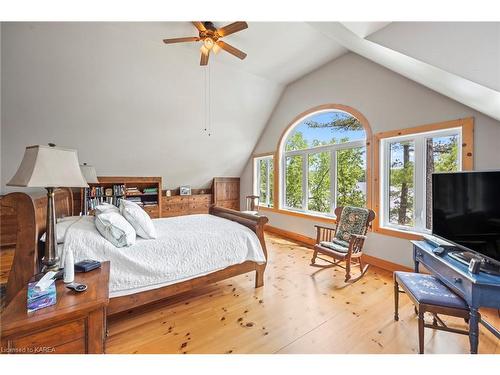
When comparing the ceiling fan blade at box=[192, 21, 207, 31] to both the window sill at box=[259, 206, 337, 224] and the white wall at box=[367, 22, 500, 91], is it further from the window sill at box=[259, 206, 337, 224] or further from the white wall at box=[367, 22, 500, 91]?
the window sill at box=[259, 206, 337, 224]

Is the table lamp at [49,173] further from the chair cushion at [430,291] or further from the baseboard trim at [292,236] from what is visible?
the baseboard trim at [292,236]

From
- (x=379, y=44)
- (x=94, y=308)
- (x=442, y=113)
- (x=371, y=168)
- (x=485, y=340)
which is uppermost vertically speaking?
(x=379, y=44)

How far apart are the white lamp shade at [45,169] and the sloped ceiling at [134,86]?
2.18 m

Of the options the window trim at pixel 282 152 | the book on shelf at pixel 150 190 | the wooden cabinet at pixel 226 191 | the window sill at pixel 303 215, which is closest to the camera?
the window trim at pixel 282 152

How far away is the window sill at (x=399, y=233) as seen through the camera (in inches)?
103

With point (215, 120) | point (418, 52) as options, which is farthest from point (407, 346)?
point (215, 120)

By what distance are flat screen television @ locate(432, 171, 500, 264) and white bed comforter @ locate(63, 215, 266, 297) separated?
1736 mm

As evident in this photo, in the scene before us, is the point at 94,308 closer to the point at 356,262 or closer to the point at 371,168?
the point at 356,262

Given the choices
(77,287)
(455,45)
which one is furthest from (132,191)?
(455,45)

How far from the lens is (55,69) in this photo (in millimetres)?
2848

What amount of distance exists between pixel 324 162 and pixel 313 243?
1.55 metres

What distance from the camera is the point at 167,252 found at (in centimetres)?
189

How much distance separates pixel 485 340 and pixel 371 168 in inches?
81.4

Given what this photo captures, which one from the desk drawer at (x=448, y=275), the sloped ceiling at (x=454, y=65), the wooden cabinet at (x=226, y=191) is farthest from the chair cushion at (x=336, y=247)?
the wooden cabinet at (x=226, y=191)
